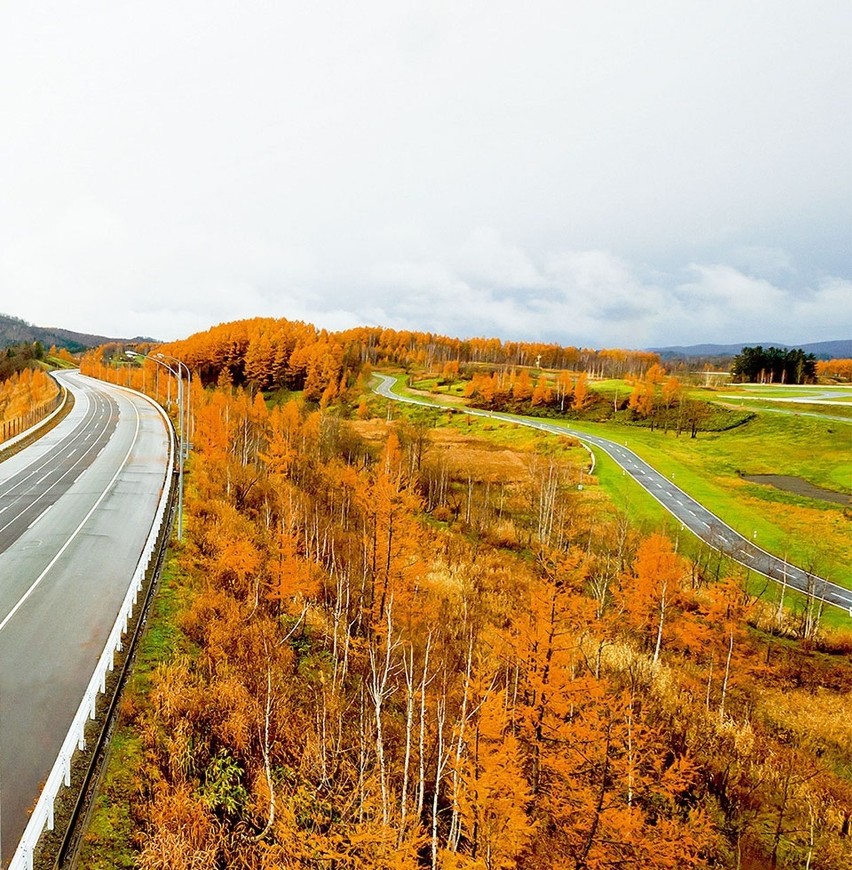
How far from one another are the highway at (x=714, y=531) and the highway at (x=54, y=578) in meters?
42.2

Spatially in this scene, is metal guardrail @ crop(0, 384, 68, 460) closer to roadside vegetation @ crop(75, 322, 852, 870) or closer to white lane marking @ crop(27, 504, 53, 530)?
roadside vegetation @ crop(75, 322, 852, 870)

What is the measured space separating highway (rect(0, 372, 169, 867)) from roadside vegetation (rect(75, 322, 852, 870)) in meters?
1.70

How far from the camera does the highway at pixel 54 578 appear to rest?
12109 mm

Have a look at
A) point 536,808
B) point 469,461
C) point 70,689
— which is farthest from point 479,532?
point 70,689

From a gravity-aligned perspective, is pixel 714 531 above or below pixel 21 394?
below

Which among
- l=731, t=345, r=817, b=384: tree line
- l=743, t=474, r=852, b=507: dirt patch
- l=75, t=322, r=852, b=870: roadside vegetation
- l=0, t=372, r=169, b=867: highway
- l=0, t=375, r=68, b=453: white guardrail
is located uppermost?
l=731, t=345, r=817, b=384: tree line

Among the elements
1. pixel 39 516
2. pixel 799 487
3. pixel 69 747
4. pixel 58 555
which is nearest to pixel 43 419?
pixel 39 516

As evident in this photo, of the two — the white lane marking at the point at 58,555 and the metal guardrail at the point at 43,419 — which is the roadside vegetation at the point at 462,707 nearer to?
the white lane marking at the point at 58,555

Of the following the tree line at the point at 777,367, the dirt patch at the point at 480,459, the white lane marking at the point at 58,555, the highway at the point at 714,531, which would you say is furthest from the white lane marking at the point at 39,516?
the tree line at the point at 777,367

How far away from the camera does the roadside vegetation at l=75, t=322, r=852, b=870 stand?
14328 mm

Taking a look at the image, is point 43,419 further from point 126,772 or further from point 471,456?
point 126,772

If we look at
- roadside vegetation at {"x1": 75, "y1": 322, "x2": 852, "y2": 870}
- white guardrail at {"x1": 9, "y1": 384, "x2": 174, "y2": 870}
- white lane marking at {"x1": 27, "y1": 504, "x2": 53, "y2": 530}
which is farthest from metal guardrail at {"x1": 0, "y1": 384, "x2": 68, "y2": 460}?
white guardrail at {"x1": 9, "y1": 384, "x2": 174, "y2": 870}

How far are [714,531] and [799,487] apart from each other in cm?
2120

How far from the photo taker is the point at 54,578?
21.1 meters
